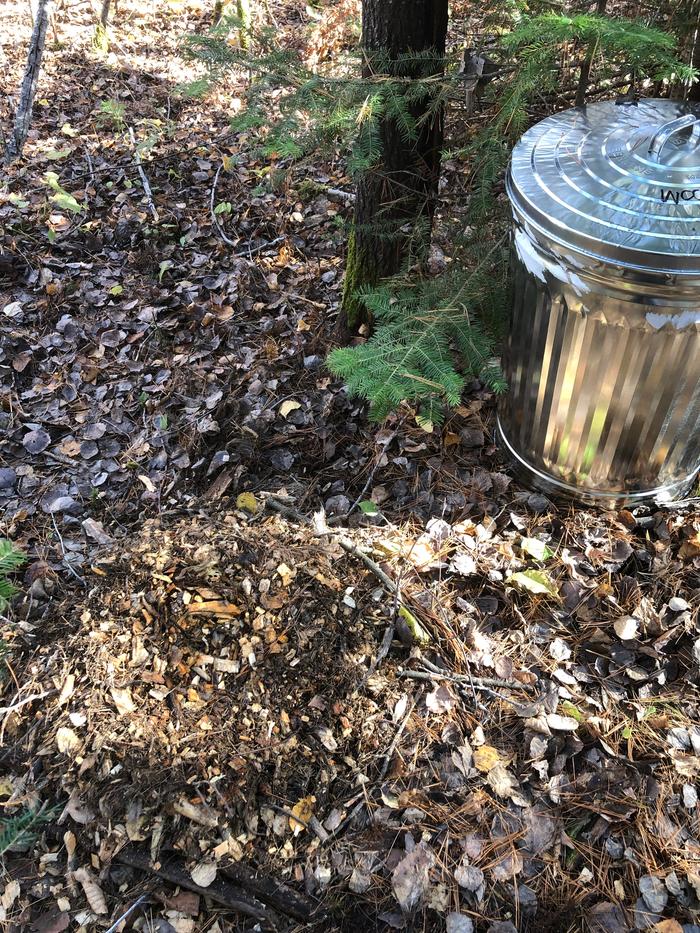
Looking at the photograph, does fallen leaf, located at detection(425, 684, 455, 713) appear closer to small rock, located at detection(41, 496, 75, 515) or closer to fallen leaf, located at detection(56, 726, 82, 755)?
fallen leaf, located at detection(56, 726, 82, 755)

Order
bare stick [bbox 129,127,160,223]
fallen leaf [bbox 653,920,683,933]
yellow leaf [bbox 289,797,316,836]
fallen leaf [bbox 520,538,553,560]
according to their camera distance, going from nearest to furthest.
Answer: fallen leaf [bbox 653,920,683,933]
yellow leaf [bbox 289,797,316,836]
fallen leaf [bbox 520,538,553,560]
bare stick [bbox 129,127,160,223]

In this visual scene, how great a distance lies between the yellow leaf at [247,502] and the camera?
123 inches

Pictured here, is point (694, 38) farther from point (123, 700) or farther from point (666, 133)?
point (123, 700)

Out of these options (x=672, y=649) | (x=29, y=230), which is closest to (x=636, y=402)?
(x=672, y=649)

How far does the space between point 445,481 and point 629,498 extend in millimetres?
775

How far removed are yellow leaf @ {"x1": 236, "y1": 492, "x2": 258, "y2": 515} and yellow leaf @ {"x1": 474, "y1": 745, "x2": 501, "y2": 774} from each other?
1.35 metres

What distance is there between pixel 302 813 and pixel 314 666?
1.56ft

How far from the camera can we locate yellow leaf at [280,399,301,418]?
357cm

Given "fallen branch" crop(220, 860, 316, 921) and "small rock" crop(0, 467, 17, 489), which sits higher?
"small rock" crop(0, 467, 17, 489)

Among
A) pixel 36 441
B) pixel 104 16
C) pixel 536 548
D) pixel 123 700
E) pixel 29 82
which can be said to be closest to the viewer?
pixel 123 700

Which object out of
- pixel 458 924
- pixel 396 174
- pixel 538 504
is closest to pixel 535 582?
pixel 538 504

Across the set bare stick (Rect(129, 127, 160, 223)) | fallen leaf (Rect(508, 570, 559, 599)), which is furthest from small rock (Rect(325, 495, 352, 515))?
bare stick (Rect(129, 127, 160, 223))

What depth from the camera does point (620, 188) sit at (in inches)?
86.4

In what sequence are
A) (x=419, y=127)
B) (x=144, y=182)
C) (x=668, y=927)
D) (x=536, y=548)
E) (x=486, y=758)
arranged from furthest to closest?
(x=144, y=182) → (x=419, y=127) → (x=536, y=548) → (x=486, y=758) → (x=668, y=927)
